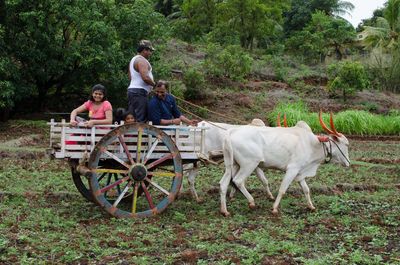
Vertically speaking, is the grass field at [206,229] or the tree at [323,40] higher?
the tree at [323,40]

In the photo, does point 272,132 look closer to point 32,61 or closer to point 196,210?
point 196,210

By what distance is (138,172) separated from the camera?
5.75 meters

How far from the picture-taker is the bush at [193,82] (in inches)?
718

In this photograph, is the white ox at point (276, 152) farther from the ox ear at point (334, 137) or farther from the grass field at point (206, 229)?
the grass field at point (206, 229)

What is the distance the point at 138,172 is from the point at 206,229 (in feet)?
3.60

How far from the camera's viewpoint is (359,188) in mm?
8336

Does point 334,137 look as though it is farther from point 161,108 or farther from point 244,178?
point 161,108

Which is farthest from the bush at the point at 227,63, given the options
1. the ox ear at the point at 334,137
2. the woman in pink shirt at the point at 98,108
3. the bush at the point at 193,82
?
the woman in pink shirt at the point at 98,108

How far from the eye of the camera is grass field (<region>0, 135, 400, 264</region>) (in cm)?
449

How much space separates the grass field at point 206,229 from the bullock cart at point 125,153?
1.20 ft

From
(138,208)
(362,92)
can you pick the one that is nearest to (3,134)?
(138,208)

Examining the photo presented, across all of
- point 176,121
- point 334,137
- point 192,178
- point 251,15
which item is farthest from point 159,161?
point 251,15

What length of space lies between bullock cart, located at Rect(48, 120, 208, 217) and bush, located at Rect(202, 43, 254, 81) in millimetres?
14178

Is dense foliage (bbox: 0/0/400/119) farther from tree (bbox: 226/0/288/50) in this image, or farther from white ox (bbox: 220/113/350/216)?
white ox (bbox: 220/113/350/216)
